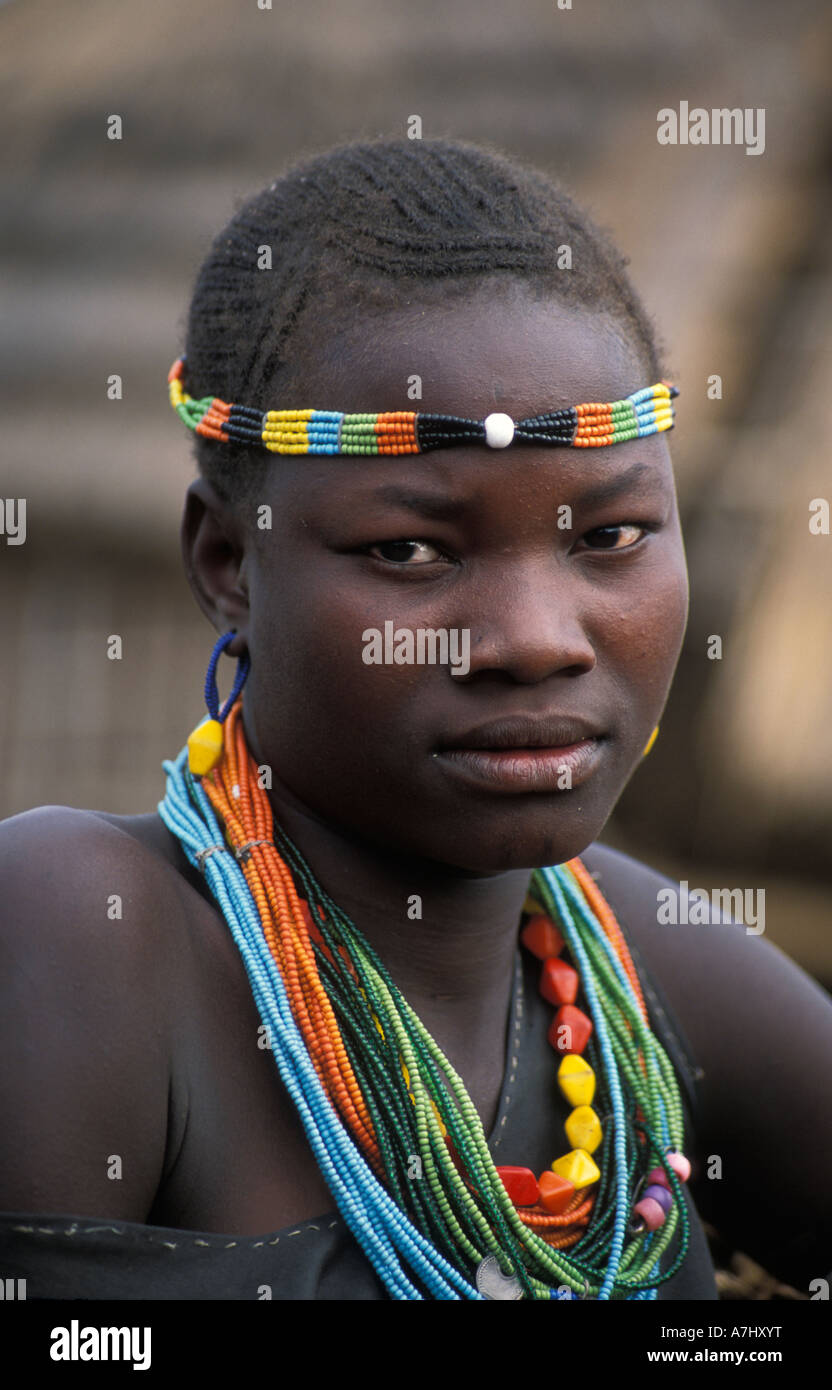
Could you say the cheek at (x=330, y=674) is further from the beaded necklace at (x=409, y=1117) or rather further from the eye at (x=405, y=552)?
the beaded necklace at (x=409, y=1117)

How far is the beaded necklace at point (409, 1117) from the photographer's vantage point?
5.98ft

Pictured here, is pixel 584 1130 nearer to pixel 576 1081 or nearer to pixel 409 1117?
pixel 576 1081

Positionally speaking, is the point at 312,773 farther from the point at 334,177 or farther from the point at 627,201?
the point at 627,201

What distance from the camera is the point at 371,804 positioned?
1855 millimetres

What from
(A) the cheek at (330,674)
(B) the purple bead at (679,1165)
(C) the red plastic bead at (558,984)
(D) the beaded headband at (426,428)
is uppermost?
(D) the beaded headband at (426,428)

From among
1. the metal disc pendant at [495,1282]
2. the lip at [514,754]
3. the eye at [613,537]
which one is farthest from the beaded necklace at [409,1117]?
the eye at [613,537]

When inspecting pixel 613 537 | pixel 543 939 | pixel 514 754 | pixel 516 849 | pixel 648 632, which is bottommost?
pixel 543 939

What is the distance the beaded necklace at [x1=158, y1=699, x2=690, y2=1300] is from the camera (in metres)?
1.82

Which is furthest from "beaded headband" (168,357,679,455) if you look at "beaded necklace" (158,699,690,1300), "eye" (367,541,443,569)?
"beaded necklace" (158,699,690,1300)

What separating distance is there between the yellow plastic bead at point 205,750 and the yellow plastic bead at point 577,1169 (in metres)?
0.70

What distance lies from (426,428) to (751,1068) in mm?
1137

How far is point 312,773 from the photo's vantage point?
189 centimetres

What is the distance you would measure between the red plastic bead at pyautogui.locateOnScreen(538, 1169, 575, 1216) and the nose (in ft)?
2.22

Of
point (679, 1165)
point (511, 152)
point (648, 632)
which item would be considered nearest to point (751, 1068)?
point (679, 1165)
